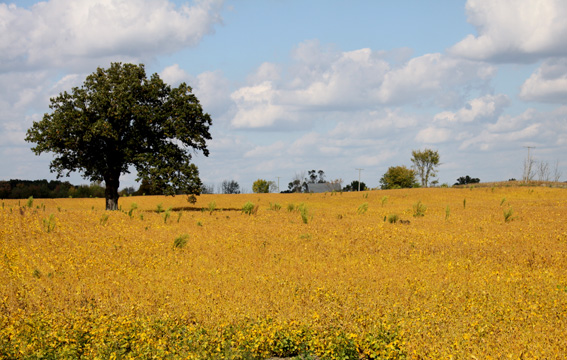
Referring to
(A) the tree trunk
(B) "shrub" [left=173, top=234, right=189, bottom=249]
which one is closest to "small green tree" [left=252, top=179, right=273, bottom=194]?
(A) the tree trunk

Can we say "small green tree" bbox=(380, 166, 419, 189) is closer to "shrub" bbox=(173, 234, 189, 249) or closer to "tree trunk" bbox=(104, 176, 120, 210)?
"tree trunk" bbox=(104, 176, 120, 210)

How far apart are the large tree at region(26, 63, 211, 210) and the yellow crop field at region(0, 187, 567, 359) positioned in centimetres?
1018

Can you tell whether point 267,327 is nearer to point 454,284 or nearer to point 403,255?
point 454,284

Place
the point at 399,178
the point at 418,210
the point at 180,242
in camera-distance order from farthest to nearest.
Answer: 1. the point at 399,178
2. the point at 418,210
3. the point at 180,242

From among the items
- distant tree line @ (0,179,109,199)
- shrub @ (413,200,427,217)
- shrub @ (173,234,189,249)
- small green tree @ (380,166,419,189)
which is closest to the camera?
shrub @ (173,234,189,249)

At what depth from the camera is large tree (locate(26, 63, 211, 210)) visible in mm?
30250

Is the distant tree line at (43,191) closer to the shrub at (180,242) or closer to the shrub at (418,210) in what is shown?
the shrub at (418,210)

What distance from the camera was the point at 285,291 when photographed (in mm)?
11031

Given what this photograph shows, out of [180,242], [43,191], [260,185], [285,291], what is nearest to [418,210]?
[180,242]

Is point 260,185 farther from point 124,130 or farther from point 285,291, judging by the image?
point 285,291

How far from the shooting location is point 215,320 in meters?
9.23

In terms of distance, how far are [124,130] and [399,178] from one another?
66806 millimetres

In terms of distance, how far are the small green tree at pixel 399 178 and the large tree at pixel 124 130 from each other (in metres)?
63.0

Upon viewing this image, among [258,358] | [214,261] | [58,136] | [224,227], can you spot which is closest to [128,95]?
A: [58,136]
